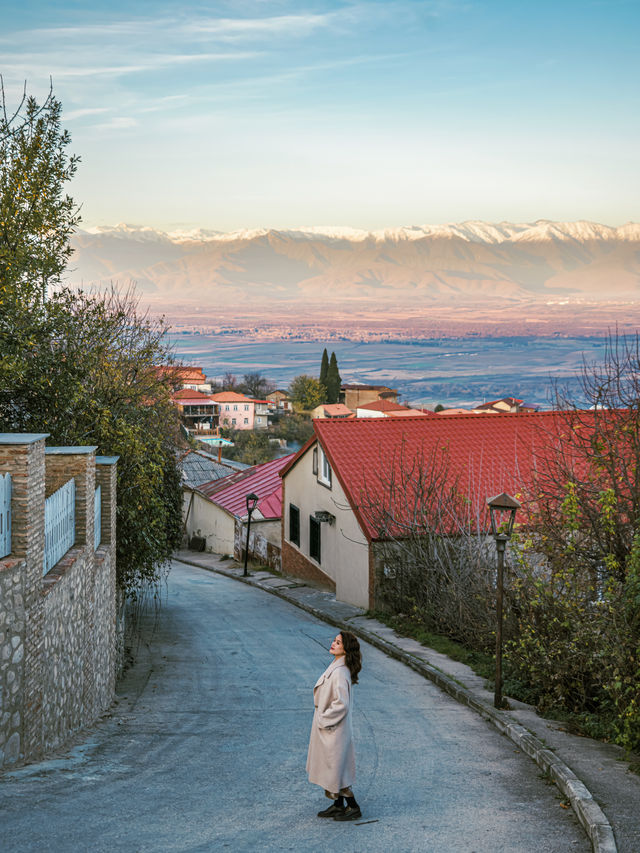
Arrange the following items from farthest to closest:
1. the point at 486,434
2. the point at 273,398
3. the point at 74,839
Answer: the point at 273,398 → the point at 486,434 → the point at 74,839

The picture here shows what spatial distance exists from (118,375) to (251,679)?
652cm

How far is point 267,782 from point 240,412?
151 metres

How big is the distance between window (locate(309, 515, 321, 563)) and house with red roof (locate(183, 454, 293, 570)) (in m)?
4.82

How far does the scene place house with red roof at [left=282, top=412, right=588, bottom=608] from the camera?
23031 mm

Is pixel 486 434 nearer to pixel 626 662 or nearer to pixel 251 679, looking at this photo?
pixel 251 679

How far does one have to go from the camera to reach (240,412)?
15838cm

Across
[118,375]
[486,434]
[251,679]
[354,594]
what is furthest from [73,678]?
[486,434]

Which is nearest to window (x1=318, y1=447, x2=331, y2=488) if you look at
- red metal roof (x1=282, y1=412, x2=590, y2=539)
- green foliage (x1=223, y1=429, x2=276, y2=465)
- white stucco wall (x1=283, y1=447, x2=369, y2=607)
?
white stucco wall (x1=283, y1=447, x2=369, y2=607)

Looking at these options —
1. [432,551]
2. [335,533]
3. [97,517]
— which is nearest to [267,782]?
[97,517]

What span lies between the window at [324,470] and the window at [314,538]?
1.51 meters

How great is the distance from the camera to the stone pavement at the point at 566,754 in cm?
732

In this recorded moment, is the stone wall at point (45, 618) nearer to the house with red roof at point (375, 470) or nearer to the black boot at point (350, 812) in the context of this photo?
the black boot at point (350, 812)

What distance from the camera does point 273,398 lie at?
609 ft

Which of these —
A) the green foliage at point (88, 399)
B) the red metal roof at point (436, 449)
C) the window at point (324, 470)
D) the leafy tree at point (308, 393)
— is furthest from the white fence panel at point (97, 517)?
the leafy tree at point (308, 393)
